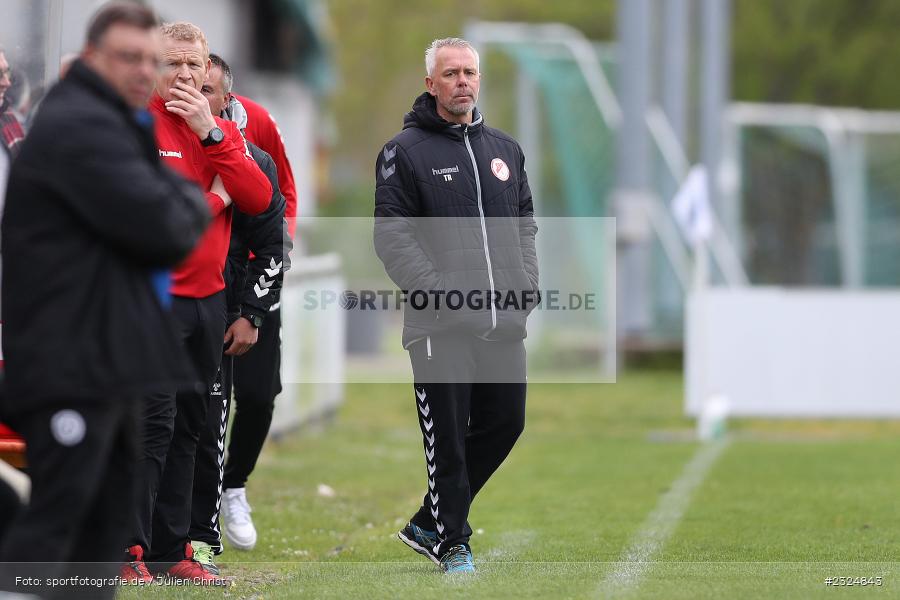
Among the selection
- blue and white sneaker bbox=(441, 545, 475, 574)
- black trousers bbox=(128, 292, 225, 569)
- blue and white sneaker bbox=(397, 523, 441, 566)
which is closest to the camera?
black trousers bbox=(128, 292, 225, 569)

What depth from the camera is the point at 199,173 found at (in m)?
6.43

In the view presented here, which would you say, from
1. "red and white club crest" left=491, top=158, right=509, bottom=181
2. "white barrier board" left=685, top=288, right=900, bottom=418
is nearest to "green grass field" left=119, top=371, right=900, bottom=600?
"white barrier board" left=685, top=288, right=900, bottom=418

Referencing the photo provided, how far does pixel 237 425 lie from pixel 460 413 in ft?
5.46

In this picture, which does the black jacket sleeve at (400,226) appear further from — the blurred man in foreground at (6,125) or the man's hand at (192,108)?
the blurred man in foreground at (6,125)

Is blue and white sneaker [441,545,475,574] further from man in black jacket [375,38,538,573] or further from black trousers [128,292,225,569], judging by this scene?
black trousers [128,292,225,569]

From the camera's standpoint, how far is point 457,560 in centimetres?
659

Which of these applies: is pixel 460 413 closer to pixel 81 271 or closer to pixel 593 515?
pixel 81 271

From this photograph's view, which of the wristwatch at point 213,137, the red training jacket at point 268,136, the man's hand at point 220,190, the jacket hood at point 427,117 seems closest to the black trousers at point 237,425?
the red training jacket at point 268,136

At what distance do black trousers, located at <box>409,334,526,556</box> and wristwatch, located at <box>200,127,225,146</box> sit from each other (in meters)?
1.28

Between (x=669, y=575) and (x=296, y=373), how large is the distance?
292 inches

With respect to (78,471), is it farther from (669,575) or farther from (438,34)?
(438,34)

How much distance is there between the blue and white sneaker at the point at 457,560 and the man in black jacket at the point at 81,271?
221 cm

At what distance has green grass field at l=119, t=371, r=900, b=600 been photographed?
625cm

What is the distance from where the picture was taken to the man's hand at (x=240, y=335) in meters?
6.84
